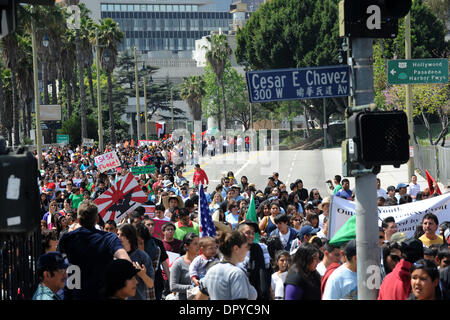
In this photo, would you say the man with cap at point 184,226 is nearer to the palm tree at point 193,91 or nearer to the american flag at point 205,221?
the american flag at point 205,221

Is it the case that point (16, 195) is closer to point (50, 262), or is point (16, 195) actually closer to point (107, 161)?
point (50, 262)

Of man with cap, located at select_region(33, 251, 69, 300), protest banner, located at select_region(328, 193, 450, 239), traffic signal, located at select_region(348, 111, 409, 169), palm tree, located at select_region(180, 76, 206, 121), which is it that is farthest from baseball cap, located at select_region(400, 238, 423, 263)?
palm tree, located at select_region(180, 76, 206, 121)

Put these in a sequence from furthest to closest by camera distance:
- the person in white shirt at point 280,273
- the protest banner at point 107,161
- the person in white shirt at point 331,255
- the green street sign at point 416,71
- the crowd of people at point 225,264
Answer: the protest banner at point 107,161
the green street sign at point 416,71
the person in white shirt at point 280,273
the person in white shirt at point 331,255
the crowd of people at point 225,264

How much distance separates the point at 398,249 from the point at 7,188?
4.98 m

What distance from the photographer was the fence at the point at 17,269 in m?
5.93

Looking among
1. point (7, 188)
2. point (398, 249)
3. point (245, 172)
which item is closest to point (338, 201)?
point (398, 249)

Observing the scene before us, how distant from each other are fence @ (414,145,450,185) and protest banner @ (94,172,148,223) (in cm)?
1661

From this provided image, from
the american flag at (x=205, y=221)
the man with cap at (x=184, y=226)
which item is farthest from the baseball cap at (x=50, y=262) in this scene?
the man with cap at (x=184, y=226)

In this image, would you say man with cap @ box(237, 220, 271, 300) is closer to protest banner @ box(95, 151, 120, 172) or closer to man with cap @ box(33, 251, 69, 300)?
man with cap @ box(33, 251, 69, 300)

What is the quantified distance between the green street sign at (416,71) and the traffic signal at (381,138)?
13.3 m

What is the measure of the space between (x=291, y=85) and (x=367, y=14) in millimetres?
1043

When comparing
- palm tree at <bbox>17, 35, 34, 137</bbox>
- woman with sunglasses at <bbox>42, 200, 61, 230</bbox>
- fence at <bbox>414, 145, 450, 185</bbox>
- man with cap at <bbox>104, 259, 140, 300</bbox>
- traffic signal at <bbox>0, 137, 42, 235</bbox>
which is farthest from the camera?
palm tree at <bbox>17, 35, 34, 137</bbox>

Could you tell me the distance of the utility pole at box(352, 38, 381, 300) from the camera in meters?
6.48

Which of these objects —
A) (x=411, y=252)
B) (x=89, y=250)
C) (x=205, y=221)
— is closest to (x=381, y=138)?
(x=411, y=252)
